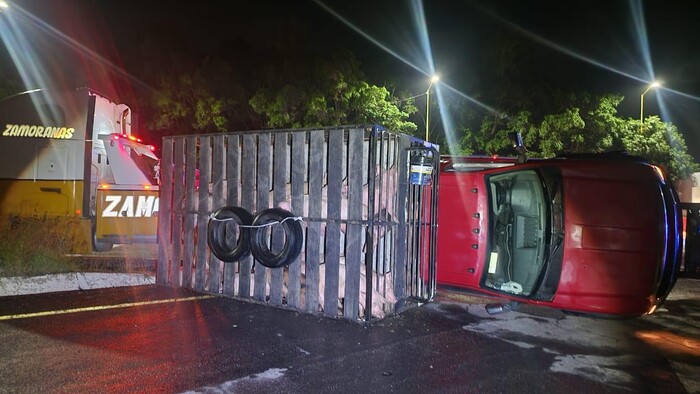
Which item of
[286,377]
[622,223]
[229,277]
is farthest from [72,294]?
[622,223]

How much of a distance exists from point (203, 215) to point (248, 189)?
0.91m

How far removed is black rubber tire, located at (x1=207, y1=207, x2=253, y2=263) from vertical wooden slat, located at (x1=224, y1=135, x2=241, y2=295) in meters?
0.26

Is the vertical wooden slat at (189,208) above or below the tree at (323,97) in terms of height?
below

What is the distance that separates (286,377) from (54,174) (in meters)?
7.20

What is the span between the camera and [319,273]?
19.3ft

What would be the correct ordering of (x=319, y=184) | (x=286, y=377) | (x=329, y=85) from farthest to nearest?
(x=329, y=85), (x=319, y=184), (x=286, y=377)

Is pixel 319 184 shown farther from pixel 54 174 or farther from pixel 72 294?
pixel 54 174

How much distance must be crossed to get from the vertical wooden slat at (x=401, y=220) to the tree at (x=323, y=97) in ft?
26.9

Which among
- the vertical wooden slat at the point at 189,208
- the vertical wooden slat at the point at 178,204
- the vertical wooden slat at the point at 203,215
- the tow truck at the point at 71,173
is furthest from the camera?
the tow truck at the point at 71,173

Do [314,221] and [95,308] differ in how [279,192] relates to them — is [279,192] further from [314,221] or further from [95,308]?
[95,308]

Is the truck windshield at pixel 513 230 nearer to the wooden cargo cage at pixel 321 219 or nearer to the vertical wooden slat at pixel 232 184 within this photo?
the wooden cargo cage at pixel 321 219

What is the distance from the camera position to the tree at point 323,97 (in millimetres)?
13852

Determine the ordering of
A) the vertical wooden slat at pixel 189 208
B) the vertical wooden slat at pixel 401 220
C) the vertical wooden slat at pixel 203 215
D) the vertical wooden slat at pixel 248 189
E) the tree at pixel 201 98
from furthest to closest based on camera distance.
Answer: the tree at pixel 201 98 → the vertical wooden slat at pixel 189 208 → the vertical wooden slat at pixel 203 215 → the vertical wooden slat at pixel 248 189 → the vertical wooden slat at pixel 401 220

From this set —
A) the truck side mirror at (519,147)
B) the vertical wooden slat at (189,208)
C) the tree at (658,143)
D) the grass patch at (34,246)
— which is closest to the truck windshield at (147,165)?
the grass patch at (34,246)
